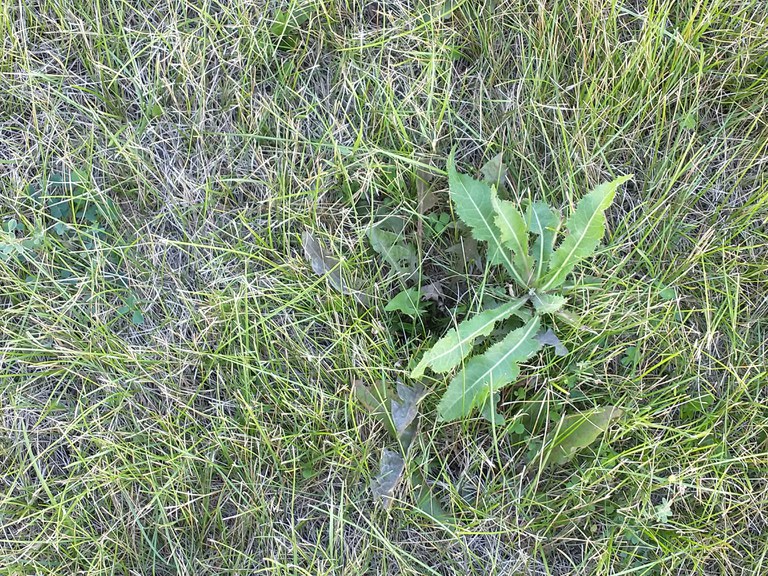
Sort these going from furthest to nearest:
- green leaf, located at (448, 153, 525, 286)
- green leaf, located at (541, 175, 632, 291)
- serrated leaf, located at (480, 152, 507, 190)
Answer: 1. serrated leaf, located at (480, 152, 507, 190)
2. green leaf, located at (448, 153, 525, 286)
3. green leaf, located at (541, 175, 632, 291)

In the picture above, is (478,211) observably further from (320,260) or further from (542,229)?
(320,260)

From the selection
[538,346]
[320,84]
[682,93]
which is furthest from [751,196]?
[320,84]

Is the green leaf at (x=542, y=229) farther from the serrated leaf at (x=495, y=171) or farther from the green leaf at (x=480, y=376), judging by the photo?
the green leaf at (x=480, y=376)

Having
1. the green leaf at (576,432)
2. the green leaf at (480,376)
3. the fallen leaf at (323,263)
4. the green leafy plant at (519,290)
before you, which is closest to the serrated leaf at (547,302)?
the green leafy plant at (519,290)

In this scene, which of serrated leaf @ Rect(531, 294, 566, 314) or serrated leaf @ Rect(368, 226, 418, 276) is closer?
serrated leaf @ Rect(531, 294, 566, 314)

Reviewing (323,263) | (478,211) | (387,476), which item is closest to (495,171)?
(478,211)

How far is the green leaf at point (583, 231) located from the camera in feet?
5.62

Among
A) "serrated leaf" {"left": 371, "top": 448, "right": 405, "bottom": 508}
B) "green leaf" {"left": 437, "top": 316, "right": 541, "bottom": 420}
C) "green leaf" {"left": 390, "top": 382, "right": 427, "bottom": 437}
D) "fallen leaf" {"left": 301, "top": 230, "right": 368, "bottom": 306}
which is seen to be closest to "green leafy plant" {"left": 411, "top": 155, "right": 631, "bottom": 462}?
"green leaf" {"left": 437, "top": 316, "right": 541, "bottom": 420}

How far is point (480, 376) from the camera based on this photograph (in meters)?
1.76

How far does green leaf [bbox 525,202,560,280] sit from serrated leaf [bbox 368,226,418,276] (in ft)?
1.16

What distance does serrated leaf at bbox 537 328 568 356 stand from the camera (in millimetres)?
1804

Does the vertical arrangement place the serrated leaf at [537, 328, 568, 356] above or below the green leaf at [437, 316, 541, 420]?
below

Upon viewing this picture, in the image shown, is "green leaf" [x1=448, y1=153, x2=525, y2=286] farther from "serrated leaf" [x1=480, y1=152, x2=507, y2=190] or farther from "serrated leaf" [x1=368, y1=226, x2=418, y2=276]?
"serrated leaf" [x1=368, y1=226, x2=418, y2=276]

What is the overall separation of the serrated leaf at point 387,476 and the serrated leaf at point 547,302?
58 centimetres
